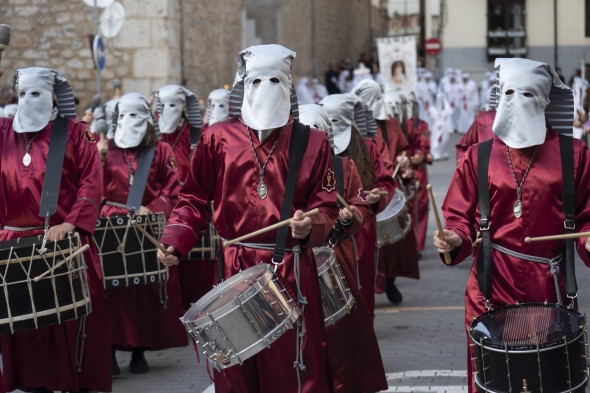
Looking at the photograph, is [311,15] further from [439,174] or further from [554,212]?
[554,212]

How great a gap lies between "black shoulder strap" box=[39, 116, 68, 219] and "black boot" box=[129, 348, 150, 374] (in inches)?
85.7

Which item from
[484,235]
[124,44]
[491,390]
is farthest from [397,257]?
[124,44]

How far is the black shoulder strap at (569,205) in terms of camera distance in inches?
241

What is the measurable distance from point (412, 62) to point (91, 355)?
2358 centimetres

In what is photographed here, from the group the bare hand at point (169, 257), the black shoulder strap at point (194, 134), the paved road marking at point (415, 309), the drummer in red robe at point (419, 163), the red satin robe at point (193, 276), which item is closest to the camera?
the bare hand at point (169, 257)

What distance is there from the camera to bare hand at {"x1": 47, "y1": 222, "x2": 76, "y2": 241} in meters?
7.75

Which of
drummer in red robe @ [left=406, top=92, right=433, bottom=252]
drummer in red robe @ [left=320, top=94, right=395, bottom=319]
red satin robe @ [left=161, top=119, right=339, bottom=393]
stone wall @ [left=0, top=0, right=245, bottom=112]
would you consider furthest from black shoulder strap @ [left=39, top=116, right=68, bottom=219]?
stone wall @ [left=0, top=0, right=245, bottom=112]

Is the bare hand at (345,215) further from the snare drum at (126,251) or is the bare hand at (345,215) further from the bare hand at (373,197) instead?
the snare drum at (126,251)

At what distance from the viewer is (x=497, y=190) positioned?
6230 mm

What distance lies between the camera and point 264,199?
626 cm

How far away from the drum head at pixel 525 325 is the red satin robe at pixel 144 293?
14.1ft

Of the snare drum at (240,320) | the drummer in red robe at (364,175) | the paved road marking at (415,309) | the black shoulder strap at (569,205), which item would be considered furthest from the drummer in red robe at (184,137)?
the black shoulder strap at (569,205)

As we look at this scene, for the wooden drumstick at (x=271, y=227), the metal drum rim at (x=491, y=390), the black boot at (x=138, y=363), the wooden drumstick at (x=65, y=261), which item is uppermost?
the wooden drumstick at (x=271, y=227)

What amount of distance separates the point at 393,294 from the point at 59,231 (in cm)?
516
